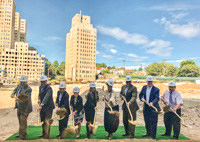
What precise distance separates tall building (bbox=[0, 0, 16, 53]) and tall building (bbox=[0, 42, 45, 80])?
692 cm

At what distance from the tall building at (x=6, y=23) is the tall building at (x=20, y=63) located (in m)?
6.92

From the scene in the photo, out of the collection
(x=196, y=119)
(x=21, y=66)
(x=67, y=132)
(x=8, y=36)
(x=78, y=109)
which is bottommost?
(x=196, y=119)

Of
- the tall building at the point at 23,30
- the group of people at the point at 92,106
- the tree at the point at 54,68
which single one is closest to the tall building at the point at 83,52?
the tree at the point at 54,68

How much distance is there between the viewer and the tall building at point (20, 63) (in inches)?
3029

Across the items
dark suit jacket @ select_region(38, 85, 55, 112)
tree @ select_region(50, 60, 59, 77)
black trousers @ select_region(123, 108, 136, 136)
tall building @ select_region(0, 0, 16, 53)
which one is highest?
tall building @ select_region(0, 0, 16, 53)

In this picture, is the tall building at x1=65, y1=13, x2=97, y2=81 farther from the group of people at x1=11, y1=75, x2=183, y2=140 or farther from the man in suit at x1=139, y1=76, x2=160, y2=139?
the man in suit at x1=139, y1=76, x2=160, y2=139

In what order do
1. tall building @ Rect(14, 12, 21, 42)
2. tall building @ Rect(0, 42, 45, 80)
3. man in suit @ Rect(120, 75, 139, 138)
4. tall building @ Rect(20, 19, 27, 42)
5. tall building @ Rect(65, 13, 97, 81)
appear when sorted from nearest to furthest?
1. man in suit @ Rect(120, 75, 139, 138)
2. tall building @ Rect(0, 42, 45, 80)
3. tall building @ Rect(65, 13, 97, 81)
4. tall building @ Rect(14, 12, 21, 42)
5. tall building @ Rect(20, 19, 27, 42)

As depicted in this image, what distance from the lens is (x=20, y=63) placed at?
263ft

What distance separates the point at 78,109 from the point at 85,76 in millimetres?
81405

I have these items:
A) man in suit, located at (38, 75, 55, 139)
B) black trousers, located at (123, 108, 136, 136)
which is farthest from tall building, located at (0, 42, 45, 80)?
black trousers, located at (123, 108, 136, 136)

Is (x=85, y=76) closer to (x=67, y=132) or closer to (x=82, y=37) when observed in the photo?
(x=82, y=37)

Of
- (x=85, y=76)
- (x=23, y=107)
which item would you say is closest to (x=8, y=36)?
(x=85, y=76)

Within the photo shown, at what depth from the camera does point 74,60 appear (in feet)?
289

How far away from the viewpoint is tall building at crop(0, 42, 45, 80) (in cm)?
7694
